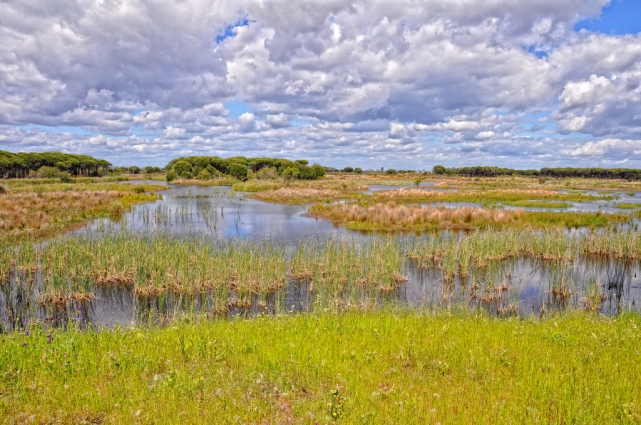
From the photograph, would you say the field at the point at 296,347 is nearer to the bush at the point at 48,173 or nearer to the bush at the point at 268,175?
the bush at the point at 268,175

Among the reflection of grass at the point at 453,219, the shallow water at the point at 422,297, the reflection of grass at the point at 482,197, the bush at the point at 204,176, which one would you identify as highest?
the bush at the point at 204,176

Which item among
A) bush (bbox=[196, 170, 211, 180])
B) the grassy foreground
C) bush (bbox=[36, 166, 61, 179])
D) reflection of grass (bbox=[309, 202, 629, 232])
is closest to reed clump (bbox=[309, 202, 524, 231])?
reflection of grass (bbox=[309, 202, 629, 232])

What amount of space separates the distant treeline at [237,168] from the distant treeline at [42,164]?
2780 centimetres

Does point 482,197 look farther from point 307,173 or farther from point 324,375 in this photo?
point 307,173

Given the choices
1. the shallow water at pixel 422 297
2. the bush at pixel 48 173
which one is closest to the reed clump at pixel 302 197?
the shallow water at pixel 422 297

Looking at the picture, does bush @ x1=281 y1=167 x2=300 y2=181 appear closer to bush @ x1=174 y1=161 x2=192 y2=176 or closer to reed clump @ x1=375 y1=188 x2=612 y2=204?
bush @ x1=174 y1=161 x2=192 y2=176

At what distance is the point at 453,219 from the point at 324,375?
109 ft

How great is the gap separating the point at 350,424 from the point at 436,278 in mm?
15000

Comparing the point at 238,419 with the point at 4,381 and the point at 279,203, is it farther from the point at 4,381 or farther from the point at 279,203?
the point at 279,203

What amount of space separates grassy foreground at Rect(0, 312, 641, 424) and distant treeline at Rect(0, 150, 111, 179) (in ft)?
367

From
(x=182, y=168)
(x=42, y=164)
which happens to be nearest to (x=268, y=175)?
(x=182, y=168)

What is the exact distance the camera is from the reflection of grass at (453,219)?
118ft

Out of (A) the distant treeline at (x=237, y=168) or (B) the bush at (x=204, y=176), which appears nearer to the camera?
(A) the distant treeline at (x=237, y=168)

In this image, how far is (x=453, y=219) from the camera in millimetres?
38000
